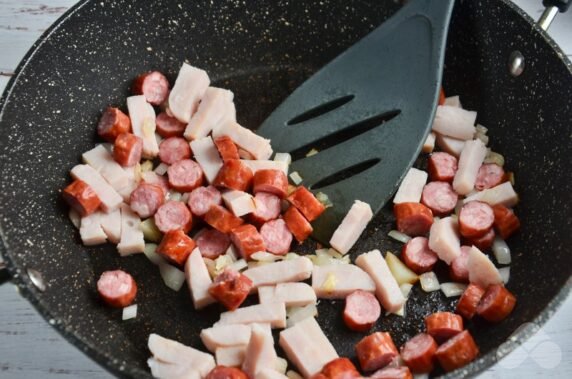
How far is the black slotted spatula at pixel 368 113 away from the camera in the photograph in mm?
2357

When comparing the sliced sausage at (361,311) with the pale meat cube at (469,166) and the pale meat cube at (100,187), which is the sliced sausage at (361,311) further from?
the pale meat cube at (100,187)

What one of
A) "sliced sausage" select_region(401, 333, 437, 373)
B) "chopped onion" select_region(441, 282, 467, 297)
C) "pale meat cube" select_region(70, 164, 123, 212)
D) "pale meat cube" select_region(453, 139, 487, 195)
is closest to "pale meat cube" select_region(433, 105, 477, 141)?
"pale meat cube" select_region(453, 139, 487, 195)

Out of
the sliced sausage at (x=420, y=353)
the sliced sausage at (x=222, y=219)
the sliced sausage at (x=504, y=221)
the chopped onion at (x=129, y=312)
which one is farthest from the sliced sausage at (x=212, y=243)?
the sliced sausage at (x=504, y=221)

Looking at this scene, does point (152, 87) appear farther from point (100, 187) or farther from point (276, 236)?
point (276, 236)

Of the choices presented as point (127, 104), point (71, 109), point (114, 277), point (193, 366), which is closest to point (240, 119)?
point (127, 104)

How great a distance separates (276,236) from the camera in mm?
2293

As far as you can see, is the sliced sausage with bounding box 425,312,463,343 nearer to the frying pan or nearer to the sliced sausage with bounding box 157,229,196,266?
the frying pan

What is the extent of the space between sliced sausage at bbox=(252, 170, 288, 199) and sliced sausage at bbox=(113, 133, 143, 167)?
15.8 inches

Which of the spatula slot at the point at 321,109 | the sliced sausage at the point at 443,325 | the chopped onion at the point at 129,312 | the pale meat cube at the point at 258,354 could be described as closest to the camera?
the pale meat cube at the point at 258,354

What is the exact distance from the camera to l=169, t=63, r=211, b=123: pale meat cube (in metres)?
2.49

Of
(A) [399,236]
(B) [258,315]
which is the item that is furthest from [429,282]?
(B) [258,315]

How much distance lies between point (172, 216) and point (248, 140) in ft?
1.15

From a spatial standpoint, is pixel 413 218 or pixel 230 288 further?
pixel 413 218

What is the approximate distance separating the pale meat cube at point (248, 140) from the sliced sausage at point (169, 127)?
0.53 ft
